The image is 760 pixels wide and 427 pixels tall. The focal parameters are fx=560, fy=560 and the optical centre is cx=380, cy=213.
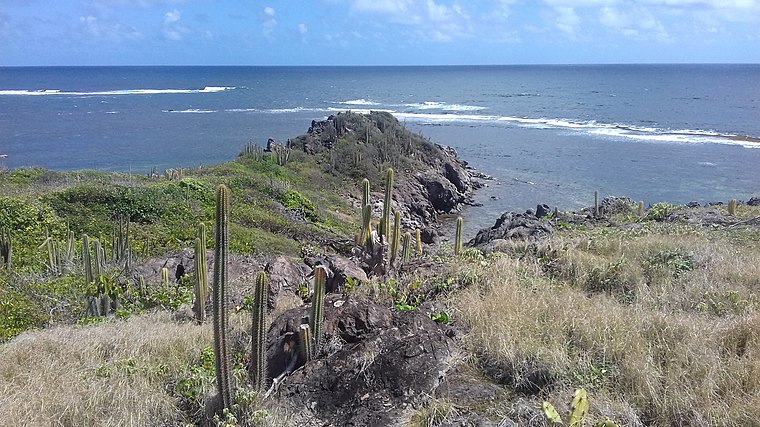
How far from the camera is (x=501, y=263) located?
→ 805cm

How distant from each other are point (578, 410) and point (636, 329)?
1707mm

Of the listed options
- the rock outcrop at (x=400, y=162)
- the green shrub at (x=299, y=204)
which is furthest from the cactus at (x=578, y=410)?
the rock outcrop at (x=400, y=162)

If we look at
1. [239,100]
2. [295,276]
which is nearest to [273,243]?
[295,276]

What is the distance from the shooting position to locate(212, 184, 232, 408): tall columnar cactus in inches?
187

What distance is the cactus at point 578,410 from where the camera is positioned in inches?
156

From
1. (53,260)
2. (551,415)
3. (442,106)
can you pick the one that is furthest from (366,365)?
(442,106)

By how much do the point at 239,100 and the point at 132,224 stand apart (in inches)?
3520

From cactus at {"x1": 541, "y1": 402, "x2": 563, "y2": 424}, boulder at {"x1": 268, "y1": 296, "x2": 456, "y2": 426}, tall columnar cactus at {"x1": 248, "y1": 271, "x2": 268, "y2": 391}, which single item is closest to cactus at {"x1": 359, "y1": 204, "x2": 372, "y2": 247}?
boulder at {"x1": 268, "y1": 296, "x2": 456, "y2": 426}

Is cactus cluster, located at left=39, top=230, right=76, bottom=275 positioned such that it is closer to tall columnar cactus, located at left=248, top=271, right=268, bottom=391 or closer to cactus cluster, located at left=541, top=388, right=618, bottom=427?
tall columnar cactus, located at left=248, top=271, right=268, bottom=391

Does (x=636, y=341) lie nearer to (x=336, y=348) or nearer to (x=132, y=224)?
(x=336, y=348)

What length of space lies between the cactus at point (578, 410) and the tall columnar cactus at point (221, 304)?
272cm

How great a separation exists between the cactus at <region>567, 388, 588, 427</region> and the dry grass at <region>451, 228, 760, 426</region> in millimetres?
428

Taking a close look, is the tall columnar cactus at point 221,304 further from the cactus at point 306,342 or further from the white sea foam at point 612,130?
the white sea foam at point 612,130

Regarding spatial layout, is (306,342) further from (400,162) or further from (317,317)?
(400,162)
